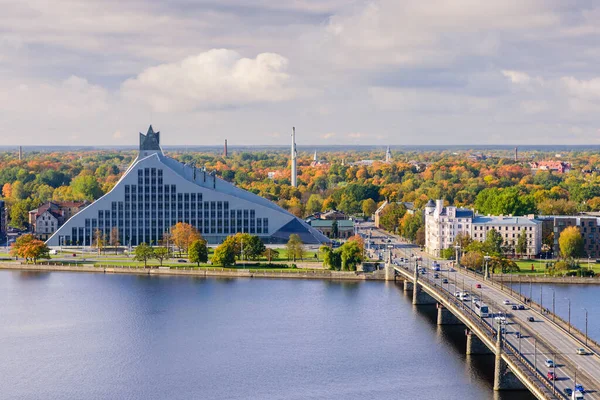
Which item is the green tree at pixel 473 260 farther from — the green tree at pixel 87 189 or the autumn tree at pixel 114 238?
the green tree at pixel 87 189

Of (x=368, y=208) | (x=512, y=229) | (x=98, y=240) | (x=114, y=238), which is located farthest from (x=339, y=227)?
(x=98, y=240)

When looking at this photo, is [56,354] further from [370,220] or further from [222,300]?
[370,220]

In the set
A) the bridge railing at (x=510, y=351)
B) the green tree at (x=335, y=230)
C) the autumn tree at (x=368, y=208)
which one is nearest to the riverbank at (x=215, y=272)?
the bridge railing at (x=510, y=351)

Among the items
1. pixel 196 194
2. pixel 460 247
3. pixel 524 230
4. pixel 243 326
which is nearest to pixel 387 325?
pixel 243 326

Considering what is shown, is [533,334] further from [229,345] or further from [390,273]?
[390,273]

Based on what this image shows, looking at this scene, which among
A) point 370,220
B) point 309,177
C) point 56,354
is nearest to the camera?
point 56,354

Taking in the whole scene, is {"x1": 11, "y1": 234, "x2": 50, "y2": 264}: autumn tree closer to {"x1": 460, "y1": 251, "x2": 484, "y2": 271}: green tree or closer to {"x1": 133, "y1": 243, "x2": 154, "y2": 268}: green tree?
{"x1": 133, "y1": 243, "x2": 154, "y2": 268}: green tree
